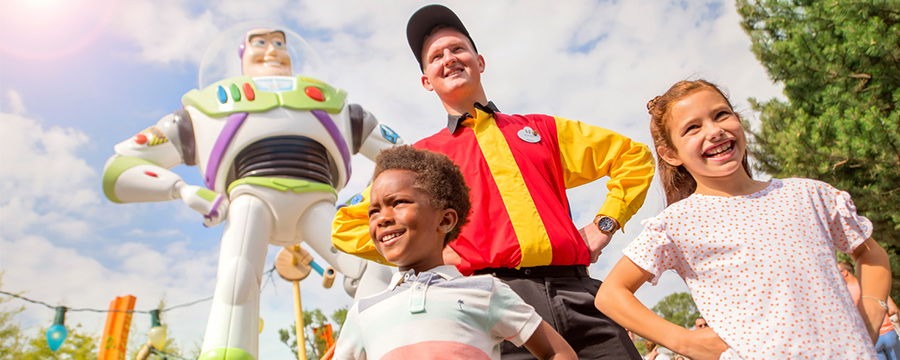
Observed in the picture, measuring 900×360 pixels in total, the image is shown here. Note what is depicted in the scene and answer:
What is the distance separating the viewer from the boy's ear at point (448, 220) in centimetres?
179

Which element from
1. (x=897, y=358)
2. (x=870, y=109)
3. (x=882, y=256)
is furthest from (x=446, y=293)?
(x=870, y=109)

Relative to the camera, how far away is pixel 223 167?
19.4 feet

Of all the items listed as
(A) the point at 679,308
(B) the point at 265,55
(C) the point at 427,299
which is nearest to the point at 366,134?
(B) the point at 265,55

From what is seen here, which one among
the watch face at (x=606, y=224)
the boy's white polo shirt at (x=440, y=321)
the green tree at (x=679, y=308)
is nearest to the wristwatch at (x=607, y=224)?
the watch face at (x=606, y=224)

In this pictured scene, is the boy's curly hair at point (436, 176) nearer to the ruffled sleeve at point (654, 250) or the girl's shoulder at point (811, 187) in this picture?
the ruffled sleeve at point (654, 250)

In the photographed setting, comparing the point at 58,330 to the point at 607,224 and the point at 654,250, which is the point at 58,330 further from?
the point at 654,250

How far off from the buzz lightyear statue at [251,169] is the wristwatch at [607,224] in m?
3.91

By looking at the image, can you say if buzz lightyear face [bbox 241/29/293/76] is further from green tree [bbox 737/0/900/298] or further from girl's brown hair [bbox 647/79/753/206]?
girl's brown hair [bbox 647/79/753/206]

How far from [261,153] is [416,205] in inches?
172

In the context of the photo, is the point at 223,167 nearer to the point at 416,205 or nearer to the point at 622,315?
the point at 416,205

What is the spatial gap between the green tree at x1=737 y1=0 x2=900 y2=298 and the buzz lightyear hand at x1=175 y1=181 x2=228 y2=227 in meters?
5.35

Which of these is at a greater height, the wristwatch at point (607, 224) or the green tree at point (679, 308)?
the green tree at point (679, 308)

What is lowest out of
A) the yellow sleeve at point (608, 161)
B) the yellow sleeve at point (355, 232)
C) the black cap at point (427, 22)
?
the yellow sleeve at point (355, 232)

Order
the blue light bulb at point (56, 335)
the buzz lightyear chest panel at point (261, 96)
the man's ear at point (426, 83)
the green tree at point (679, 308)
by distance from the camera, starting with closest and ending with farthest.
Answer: the man's ear at point (426, 83)
the buzz lightyear chest panel at point (261, 96)
the blue light bulb at point (56, 335)
the green tree at point (679, 308)
